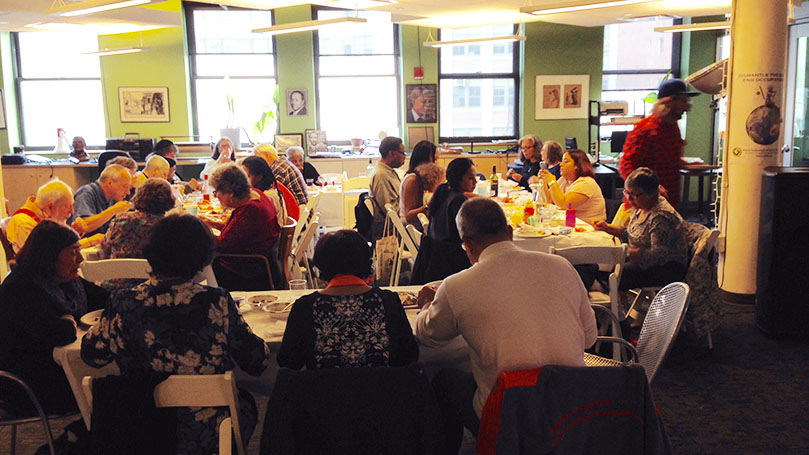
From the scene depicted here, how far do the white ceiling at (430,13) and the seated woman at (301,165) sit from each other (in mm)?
1753

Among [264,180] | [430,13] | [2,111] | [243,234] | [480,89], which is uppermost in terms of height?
[430,13]

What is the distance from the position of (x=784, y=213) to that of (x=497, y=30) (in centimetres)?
797

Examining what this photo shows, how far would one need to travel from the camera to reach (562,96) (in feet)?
38.6

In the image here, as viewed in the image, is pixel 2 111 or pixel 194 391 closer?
pixel 194 391

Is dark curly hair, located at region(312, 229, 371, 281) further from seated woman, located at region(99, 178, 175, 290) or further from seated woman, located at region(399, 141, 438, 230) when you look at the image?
seated woman, located at region(399, 141, 438, 230)

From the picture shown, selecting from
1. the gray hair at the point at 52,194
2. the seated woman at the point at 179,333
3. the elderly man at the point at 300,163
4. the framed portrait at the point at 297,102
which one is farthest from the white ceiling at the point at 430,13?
the seated woman at the point at 179,333

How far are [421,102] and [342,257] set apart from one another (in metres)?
9.50

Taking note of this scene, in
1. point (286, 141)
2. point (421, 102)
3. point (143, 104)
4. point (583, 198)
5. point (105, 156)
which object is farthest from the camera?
point (421, 102)

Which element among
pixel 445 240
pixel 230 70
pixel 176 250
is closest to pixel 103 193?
pixel 445 240

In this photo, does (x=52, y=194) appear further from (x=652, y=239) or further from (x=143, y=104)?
(x=143, y=104)

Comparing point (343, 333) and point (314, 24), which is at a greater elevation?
point (314, 24)

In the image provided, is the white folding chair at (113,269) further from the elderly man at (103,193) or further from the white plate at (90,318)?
the elderly man at (103,193)

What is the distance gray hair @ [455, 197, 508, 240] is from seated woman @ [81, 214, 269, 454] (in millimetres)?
863

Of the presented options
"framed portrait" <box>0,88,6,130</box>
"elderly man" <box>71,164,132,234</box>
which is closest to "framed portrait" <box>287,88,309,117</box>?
"framed portrait" <box>0,88,6,130</box>
